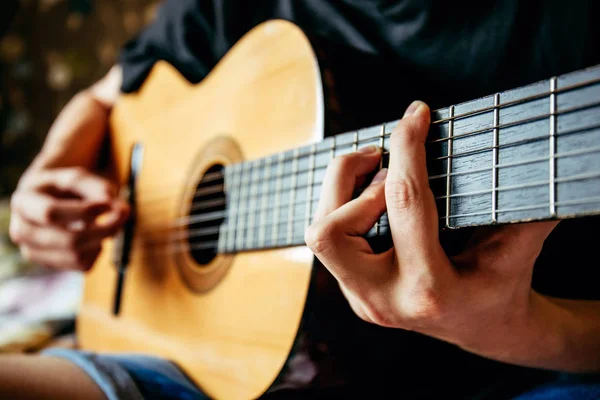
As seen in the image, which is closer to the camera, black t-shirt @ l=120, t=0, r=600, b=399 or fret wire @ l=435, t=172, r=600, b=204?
fret wire @ l=435, t=172, r=600, b=204

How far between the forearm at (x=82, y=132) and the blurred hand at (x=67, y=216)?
0.33ft

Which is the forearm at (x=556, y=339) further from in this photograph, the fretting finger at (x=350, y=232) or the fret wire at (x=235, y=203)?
the fret wire at (x=235, y=203)

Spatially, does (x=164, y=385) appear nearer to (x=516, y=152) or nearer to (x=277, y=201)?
(x=277, y=201)

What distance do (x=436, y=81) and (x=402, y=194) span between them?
0.28 m

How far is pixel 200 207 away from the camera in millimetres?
822

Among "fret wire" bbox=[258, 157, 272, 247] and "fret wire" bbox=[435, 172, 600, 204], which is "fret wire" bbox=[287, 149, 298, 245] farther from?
"fret wire" bbox=[435, 172, 600, 204]

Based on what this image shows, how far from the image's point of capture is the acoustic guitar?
372mm

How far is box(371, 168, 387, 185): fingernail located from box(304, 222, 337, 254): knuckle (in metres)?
0.06

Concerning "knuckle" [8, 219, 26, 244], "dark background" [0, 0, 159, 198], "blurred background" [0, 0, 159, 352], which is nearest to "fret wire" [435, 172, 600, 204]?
"knuckle" [8, 219, 26, 244]

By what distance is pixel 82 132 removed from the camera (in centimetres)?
112

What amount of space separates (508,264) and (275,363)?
0.31 m

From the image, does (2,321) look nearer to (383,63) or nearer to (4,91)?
(383,63)

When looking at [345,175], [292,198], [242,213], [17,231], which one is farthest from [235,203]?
[17,231]

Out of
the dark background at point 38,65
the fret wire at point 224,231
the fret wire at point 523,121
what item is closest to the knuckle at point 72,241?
the fret wire at point 224,231
